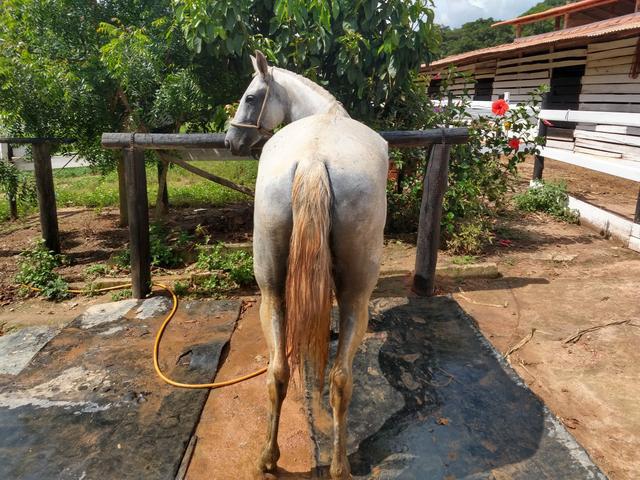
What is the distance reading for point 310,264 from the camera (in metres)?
1.81

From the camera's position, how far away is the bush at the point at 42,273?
4242mm

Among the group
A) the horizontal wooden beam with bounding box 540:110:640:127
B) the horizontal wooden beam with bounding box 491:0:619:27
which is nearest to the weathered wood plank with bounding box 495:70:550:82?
the horizontal wooden beam with bounding box 540:110:640:127

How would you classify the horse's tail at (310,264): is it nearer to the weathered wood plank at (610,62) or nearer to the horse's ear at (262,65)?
the horse's ear at (262,65)

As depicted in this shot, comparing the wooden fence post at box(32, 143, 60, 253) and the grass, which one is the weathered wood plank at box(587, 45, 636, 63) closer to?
the grass

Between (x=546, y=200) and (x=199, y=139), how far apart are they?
5.98m

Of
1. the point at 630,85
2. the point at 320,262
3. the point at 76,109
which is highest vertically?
the point at 630,85

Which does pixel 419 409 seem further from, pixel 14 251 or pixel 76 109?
pixel 14 251

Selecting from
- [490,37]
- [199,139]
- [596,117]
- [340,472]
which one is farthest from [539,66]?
[490,37]

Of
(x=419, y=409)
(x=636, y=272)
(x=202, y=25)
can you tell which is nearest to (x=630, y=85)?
(x=636, y=272)

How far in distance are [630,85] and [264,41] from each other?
21.2ft

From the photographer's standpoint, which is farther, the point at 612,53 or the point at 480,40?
the point at 480,40

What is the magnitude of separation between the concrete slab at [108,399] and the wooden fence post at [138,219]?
0.35 metres

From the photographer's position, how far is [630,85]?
24.4 feet

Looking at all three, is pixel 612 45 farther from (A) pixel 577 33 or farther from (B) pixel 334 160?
(B) pixel 334 160
